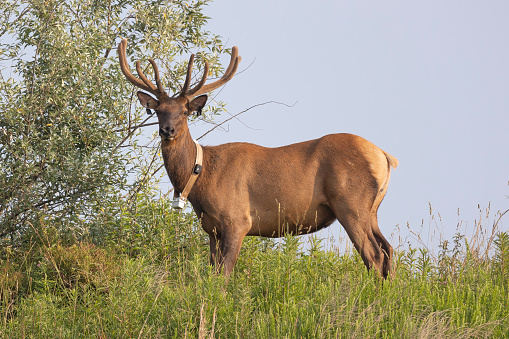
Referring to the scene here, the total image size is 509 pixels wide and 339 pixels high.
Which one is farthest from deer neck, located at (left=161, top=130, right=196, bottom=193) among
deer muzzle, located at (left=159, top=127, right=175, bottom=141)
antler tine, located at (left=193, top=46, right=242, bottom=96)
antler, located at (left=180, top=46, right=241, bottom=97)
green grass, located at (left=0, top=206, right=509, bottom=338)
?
green grass, located at (left=0, top=206, right=509, bottom=338)

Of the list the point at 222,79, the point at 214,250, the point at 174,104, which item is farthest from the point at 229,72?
the point at 214,250

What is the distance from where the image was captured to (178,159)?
7.43 m

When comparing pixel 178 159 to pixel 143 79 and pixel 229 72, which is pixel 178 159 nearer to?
pixel 143 79

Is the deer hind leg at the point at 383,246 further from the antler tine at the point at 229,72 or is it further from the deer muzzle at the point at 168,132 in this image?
the antler tine at the point at 229,72

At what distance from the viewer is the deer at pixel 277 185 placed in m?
7.08

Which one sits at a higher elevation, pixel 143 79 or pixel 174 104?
pixel 143 79

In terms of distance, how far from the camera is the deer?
708 centimetres

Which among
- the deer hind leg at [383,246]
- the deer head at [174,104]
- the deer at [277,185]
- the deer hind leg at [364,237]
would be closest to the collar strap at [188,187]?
the deer at [277,185]

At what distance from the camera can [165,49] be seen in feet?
33.2

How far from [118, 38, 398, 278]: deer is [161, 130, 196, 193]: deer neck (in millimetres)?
12

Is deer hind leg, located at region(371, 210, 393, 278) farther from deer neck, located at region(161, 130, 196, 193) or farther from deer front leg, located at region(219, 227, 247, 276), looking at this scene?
deer neck, located at region(161, 130, 196, 193)

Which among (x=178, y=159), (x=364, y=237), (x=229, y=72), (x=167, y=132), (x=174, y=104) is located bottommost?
(x=364, y=237)

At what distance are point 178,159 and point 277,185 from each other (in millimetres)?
1249

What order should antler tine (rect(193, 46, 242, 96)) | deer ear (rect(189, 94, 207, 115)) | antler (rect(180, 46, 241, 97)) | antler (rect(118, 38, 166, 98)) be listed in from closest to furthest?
1. deer ear (rect(189, 94, 207, 115))
2. antler (rect(118, 38, 166, 98))
3. antler (rect(180, 46, 241, 97))
4. antler tine (rect(193, 46, 242, 96))
